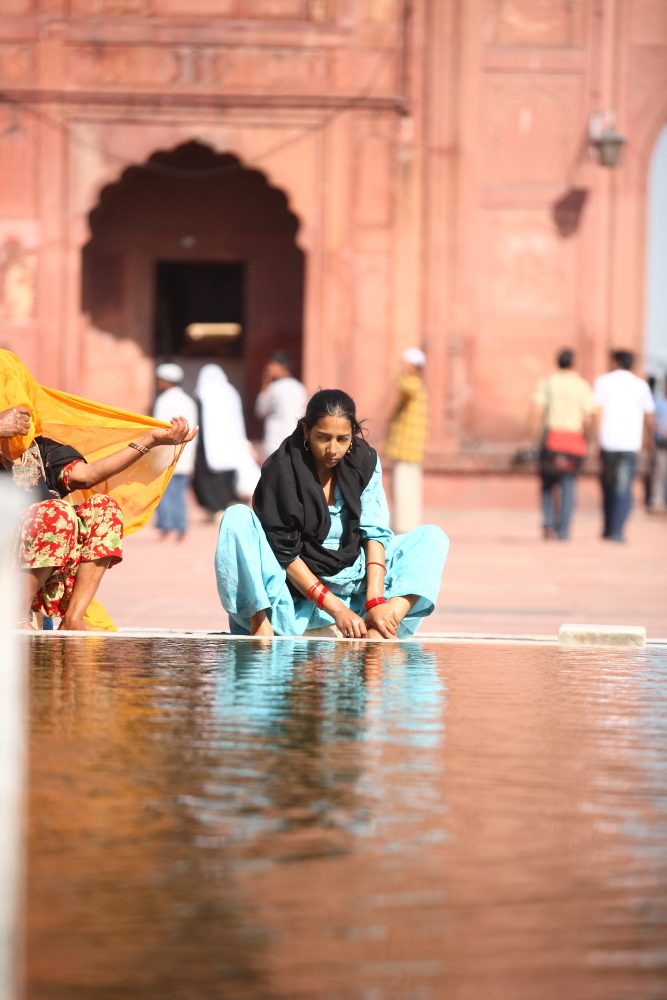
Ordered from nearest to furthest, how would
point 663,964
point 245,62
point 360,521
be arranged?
point 663,964 < point 360,521 < point 245,62

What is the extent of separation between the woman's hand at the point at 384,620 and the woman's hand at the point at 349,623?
0.05 meters

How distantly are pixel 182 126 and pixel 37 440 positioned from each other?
1035 cm

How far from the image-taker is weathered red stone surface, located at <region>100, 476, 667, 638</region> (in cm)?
668

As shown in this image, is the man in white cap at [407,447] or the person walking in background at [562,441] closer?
the person walking in background at [562,441]

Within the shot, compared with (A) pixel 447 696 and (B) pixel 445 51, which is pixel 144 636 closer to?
(A) pixel 447 696

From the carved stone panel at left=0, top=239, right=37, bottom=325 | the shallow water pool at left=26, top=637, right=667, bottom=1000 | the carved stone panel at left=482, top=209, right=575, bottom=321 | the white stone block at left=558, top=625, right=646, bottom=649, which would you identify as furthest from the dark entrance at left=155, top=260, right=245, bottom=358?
the shallow water pool at left=26, top=637, right=667, bottom=1000

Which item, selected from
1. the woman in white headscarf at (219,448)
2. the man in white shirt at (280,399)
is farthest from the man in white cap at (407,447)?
the woman in white headscarf at (219,448)

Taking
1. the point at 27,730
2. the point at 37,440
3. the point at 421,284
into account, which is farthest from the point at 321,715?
the point at 421,284

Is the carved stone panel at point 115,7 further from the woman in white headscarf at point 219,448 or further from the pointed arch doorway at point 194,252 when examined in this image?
the woman in white headscarf at point 219,448

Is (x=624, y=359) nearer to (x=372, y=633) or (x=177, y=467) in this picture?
(x=177, y=467)

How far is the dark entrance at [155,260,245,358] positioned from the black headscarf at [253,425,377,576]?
1270 cm

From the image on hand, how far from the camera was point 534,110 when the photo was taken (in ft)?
46.0

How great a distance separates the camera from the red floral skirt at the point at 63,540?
157 inches

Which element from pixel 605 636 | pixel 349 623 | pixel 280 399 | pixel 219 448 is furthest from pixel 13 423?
pixel 219 448
